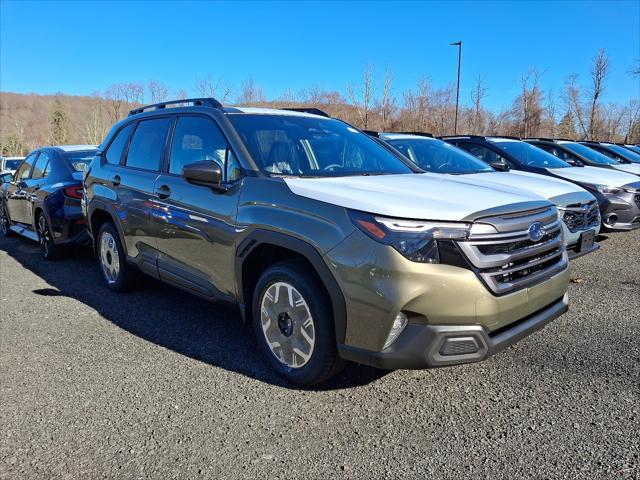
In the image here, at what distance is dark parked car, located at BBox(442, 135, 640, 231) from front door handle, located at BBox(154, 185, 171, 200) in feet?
15.8

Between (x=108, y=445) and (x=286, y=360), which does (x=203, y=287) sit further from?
(x=108, y=445)

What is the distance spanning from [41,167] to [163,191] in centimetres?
442

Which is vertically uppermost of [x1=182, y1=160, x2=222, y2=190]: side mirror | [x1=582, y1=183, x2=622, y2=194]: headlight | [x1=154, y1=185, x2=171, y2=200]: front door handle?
[x1=182, y1=160, x2=222, y2=190]: side mirror

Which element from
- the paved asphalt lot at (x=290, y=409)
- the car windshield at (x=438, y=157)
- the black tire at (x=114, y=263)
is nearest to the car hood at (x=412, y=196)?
the paved asphalt lot at (x=290, y=409)

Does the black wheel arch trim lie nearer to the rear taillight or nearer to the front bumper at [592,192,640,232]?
the rear taillight

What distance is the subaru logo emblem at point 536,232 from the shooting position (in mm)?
2802

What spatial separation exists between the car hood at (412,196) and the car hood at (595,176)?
506 cm

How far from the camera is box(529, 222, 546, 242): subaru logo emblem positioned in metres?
2.80

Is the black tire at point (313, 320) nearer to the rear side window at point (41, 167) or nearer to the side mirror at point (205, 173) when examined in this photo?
the side mirror at point (205, 173)

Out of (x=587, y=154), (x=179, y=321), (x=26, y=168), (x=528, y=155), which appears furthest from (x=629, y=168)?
(x=26, y=168)

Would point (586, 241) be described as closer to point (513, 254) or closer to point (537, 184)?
point (537, 184)

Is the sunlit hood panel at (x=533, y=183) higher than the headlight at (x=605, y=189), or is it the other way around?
the sunlit hood panel at (x=533, y=183)

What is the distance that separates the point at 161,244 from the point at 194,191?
0.74 meters

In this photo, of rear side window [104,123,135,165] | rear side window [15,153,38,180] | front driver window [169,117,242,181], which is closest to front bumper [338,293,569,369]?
front driver window [169,117,242,181]
